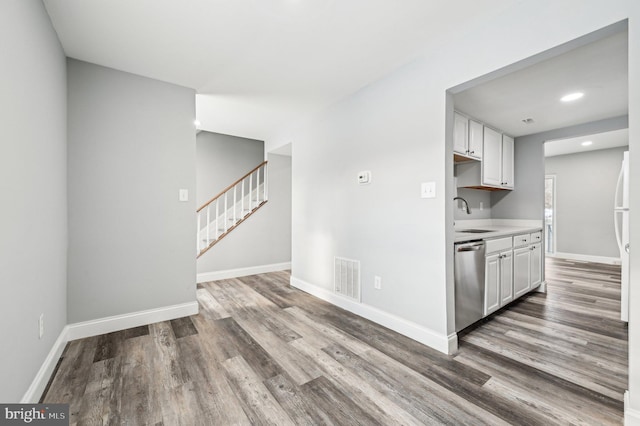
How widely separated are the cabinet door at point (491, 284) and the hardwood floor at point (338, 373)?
0.17 m

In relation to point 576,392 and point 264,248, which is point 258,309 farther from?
point 576,392

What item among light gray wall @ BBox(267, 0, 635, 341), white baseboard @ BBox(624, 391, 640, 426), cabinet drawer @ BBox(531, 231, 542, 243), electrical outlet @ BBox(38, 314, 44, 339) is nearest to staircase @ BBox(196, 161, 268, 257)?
light gray wall @ BBox(267, 0, 635, 341)

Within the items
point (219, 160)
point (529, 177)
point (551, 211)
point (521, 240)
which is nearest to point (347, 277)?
point (521, 240)

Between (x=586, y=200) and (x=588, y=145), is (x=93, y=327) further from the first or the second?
(x=586, y=200)

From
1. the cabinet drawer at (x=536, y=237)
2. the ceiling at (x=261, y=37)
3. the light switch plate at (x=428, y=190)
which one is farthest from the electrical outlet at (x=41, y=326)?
the cabinet drawer at (x=536, y=237)

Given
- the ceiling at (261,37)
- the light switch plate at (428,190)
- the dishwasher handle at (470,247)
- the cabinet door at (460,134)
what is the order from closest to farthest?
the ceiling at (261,37) → the light switch plate at (428,190) → the dishwasher handle at (470,247) → the cabinet door at (460,134)

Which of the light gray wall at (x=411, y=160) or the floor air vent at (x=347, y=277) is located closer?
the light gray wall at (x=411, y=160)

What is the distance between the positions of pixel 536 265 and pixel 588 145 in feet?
11.9

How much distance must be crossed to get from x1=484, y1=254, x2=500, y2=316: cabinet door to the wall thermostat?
141cm

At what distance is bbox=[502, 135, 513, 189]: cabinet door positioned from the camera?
406cm

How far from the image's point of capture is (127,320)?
8.88ft

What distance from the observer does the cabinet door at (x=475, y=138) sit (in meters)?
3.32

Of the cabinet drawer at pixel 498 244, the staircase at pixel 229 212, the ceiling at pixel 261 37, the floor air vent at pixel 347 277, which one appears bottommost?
the floor air vent at pixel 347 277

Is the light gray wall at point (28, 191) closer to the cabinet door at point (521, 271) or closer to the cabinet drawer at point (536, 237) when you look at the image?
the cabinet door at point (521, 271)
